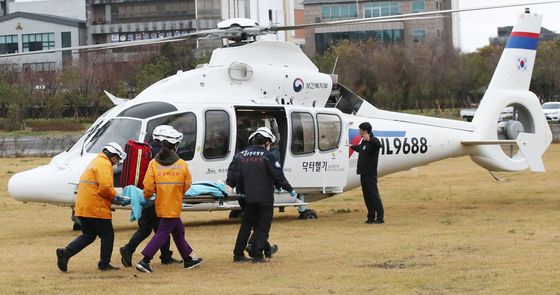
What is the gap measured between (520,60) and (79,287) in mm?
13020

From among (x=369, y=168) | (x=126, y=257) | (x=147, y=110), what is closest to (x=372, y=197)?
(x=369, y=168)

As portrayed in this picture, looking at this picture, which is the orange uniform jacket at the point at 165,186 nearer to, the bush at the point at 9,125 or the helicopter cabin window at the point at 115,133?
the helicopter cabin window at the point at 115,133

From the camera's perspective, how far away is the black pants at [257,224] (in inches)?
548

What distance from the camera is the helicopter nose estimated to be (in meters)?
17.1

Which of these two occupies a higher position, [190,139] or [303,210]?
[190,139]

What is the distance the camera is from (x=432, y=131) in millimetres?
21391

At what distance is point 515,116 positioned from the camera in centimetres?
2266

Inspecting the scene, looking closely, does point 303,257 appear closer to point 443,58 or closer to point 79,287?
point 79,287

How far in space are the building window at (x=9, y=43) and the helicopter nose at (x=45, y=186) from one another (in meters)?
85.0

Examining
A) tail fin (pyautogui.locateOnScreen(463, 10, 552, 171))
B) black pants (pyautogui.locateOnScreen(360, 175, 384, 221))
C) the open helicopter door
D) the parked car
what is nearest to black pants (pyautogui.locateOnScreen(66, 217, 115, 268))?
the open helicopter door

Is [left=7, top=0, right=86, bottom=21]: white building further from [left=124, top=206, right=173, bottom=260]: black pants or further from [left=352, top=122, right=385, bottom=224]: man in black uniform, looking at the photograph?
[left=124, top=206, right=173, bottom=260]: black pants

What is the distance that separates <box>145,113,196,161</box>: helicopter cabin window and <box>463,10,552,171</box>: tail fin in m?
6.09

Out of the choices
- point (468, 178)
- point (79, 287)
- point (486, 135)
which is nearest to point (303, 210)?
point (486, 135)

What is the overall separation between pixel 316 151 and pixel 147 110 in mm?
3343
